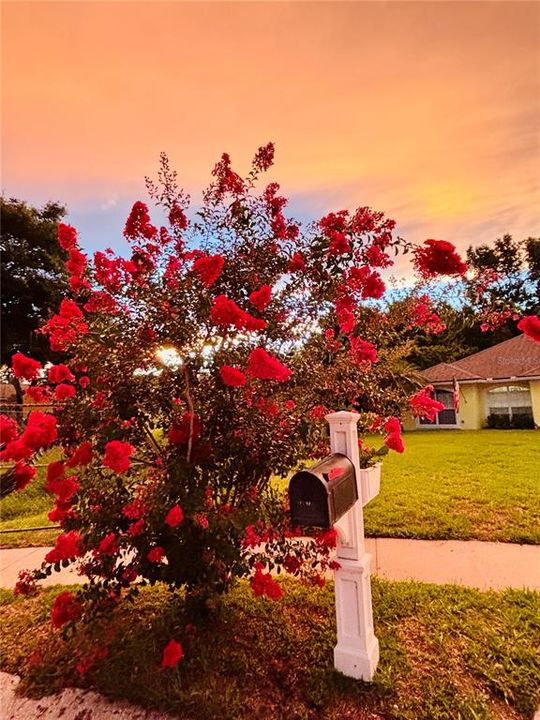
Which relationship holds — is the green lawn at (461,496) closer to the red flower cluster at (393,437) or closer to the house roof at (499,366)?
the red flower cluster at (393,437)

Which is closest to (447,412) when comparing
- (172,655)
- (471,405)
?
(471,405)

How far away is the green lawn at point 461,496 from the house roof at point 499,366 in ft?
22.3

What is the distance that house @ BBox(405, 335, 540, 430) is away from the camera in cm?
1515

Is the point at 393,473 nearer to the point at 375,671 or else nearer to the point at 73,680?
the point at 375,671

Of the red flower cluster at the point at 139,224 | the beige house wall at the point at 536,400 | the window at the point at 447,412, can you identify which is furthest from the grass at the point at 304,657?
the window at the point at 447,412

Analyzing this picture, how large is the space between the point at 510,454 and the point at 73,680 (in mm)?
9188

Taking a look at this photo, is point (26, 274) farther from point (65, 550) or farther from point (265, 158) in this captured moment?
point (65, 550)

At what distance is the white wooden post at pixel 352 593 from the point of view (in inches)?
85.7

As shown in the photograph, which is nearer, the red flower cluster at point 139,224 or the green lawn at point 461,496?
the red flower cluster at point 139,224

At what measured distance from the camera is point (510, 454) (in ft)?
28.6

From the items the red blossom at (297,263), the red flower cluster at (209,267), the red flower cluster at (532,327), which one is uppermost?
the red blossom at (297,263)

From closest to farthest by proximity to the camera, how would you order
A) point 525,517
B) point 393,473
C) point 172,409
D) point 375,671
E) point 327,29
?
point 375,671
point 172,409
point 327,29
point 525,517
point 393,473

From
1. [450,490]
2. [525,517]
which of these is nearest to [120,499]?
[525,517]

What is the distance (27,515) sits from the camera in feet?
21.4
